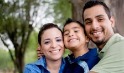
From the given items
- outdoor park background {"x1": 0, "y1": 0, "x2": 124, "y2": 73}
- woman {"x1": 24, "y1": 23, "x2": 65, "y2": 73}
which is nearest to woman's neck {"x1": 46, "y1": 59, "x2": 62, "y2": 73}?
woman {"x1": 24, "y1": 23, "x2": 65, "y2": 73}

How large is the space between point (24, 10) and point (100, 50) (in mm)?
12441

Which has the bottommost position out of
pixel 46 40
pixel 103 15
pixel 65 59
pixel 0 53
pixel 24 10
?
pixel 0 53

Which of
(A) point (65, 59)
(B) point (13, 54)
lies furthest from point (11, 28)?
(A) point (65, 59)

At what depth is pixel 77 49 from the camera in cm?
291

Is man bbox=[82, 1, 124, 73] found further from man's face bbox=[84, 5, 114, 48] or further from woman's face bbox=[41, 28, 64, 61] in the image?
woman's face bbox=[41, 28, 64, 61]

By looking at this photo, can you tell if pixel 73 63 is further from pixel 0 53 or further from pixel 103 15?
pixel 0 53

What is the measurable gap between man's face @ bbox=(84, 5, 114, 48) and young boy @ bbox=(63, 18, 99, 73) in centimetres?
7

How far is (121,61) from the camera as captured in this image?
246 cm

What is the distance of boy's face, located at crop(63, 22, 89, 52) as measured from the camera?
288 cm

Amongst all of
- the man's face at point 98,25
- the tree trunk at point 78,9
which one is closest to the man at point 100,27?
the man's face at point 98,25

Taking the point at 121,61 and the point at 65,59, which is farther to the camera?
the point at 65,59

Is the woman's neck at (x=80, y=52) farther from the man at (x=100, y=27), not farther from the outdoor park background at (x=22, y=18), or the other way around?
the outdoor park background at (x=22, y=18)

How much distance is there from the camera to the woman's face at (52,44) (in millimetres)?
2869

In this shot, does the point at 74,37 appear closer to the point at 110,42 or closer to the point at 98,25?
the point at 98,25
